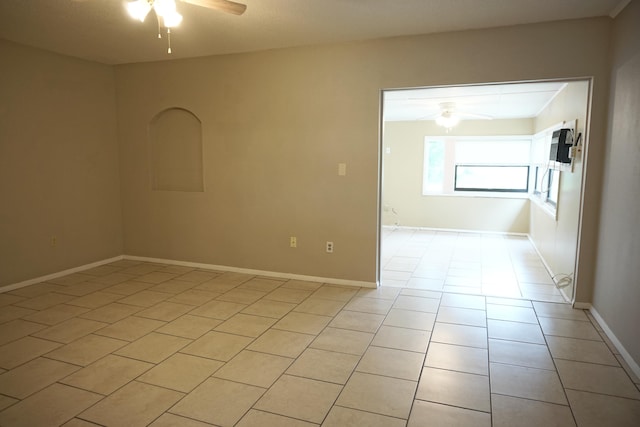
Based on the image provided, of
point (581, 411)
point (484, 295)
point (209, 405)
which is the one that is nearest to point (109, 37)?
point (209, 405)

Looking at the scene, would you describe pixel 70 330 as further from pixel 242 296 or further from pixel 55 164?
pixel 55 164

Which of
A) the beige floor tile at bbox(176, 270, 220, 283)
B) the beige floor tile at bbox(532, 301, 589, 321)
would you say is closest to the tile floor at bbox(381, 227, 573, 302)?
the beige floor tile at bbox(532, 301, 589, 321)

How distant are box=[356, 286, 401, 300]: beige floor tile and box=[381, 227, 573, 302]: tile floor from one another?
19cm

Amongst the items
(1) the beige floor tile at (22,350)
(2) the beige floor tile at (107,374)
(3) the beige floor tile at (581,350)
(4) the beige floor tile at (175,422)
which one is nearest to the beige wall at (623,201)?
(3) the beige floor tile at (581,350)

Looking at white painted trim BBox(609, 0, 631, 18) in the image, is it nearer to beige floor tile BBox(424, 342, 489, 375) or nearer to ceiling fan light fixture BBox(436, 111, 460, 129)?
beige floor tile BBox(424, 342, 489, 375)

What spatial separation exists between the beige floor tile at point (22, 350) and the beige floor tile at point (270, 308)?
146 centimetres

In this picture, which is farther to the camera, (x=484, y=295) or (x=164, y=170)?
(x=164, y=170)

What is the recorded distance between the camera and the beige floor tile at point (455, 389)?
2277 mm

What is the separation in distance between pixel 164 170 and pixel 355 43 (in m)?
2.85

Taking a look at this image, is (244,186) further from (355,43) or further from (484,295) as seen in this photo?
(484,295)

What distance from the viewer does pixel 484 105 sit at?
6453 millimetres

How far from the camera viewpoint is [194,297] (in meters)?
3.98

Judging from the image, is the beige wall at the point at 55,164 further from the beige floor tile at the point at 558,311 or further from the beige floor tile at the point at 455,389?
the beige floor tile at the point at 558,311

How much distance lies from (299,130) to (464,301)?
238 centimetres
